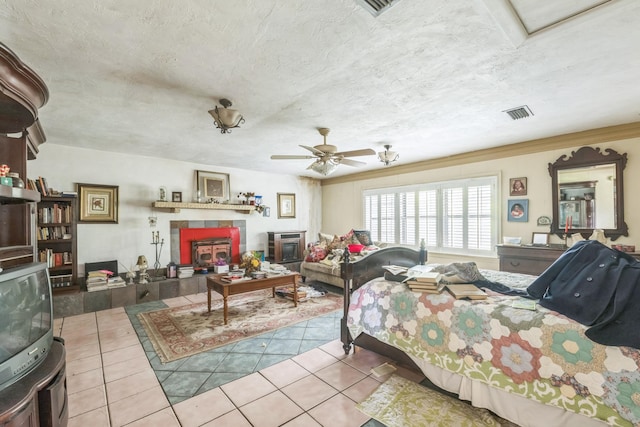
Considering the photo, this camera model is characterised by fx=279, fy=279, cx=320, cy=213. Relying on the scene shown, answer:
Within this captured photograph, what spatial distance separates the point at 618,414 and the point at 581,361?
0.24 m

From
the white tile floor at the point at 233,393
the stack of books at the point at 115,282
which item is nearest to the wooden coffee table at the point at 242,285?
the white tile floor at the point at 233,393


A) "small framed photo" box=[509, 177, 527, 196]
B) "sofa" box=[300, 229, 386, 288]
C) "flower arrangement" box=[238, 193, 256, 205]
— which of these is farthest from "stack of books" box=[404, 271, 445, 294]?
"flower arrangement" box=[238, 193, 256, 205]

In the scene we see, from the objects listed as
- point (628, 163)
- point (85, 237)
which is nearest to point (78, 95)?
point (85, 237)

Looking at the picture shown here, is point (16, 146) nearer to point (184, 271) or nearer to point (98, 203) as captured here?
point (98, 203)

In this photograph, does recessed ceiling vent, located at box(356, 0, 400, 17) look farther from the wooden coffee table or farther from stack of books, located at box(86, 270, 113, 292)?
stack of books, located at box(86, 270, 113, 292)

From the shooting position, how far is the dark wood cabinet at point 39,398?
1.23m

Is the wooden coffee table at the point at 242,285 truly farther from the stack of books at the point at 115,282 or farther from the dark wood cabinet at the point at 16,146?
the dark wood cabinet at the point at 16,146

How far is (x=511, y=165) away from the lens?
174 inches

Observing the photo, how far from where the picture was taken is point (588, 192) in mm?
3717

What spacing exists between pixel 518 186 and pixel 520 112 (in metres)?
1.73

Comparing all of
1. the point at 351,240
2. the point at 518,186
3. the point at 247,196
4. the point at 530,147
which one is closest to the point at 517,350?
the point at 518,186

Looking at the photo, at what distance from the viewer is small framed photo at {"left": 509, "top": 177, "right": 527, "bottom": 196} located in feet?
14.0

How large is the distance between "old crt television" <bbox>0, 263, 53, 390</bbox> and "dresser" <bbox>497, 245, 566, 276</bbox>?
5.01 metres

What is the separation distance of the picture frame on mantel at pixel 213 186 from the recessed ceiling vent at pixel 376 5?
4.84 metres
